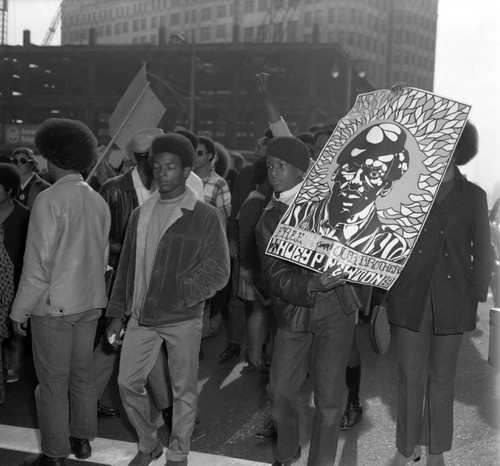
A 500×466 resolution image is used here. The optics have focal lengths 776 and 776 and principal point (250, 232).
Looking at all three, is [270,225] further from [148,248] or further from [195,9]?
[195,9]

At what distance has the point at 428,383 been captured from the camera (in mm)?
4309

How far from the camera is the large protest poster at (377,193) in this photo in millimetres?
3773

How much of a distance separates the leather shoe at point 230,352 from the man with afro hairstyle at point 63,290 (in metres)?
2.83

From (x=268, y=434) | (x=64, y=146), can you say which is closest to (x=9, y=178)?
(x=64, y=146)

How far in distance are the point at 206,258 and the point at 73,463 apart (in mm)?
1434

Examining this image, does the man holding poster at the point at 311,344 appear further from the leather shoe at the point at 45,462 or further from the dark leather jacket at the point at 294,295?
the leather shoe at the point at 45,462

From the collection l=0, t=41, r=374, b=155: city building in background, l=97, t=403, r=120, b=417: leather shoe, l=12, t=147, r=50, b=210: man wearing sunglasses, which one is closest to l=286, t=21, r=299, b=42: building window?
l=0, t=41, r=374, b=155: city building in background

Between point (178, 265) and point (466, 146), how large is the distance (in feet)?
5.70

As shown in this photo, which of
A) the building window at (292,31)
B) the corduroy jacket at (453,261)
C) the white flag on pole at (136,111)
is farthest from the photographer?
the building window at (292,31)

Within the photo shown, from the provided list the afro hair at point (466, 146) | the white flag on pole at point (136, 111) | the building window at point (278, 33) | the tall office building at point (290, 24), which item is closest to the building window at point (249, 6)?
the tall office building at point (290, 24)

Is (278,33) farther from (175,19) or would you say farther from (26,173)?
(26,173)

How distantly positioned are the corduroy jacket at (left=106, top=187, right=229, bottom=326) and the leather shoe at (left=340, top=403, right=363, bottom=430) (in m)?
1.51

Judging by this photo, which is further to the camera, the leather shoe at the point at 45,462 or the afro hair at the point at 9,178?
the afro hair at the point at 9,178

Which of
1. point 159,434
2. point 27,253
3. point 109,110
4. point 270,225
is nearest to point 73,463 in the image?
point 159,434
